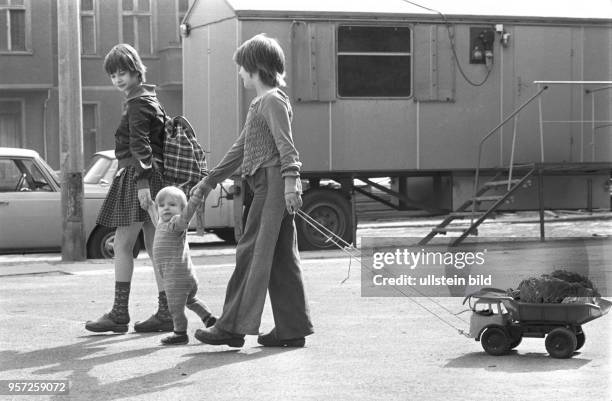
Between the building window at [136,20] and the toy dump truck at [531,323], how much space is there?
976 inches

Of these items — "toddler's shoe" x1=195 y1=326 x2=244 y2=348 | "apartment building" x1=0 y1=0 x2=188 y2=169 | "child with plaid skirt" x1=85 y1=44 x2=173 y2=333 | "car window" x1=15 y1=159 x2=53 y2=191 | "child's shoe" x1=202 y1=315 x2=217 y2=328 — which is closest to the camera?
"toddler's shoe" x1=195 y1=326 x2=244 y2=348

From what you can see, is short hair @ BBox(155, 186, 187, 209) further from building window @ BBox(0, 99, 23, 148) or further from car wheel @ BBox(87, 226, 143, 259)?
building window @ BBox(0, 99, 23, 148)

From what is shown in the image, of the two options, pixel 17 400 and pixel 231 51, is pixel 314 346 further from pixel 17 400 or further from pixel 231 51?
pixel 231 51

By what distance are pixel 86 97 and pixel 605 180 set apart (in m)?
17.4

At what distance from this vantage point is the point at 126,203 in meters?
7.66

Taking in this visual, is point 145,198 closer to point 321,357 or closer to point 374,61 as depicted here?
point 321,357

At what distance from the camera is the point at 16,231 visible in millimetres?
14789

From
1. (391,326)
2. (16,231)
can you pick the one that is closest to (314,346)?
(391,326)

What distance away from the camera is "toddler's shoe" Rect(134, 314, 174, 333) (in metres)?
7.67

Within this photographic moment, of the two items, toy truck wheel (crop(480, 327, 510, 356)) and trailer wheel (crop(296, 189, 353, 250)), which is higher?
trailer wheel (crop(296, 189, 353, 250))

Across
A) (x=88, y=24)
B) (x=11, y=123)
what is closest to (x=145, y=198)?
(x=88, y=24)

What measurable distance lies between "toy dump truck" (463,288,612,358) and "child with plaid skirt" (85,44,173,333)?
6.86 feet

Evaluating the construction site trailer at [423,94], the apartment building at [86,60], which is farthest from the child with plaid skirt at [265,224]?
the apartment building at [86,60]

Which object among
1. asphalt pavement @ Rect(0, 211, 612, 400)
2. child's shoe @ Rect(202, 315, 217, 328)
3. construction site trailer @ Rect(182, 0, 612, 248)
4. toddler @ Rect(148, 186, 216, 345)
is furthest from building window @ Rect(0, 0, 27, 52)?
child's shoe @ Rect(202, 315, 217, 328)
